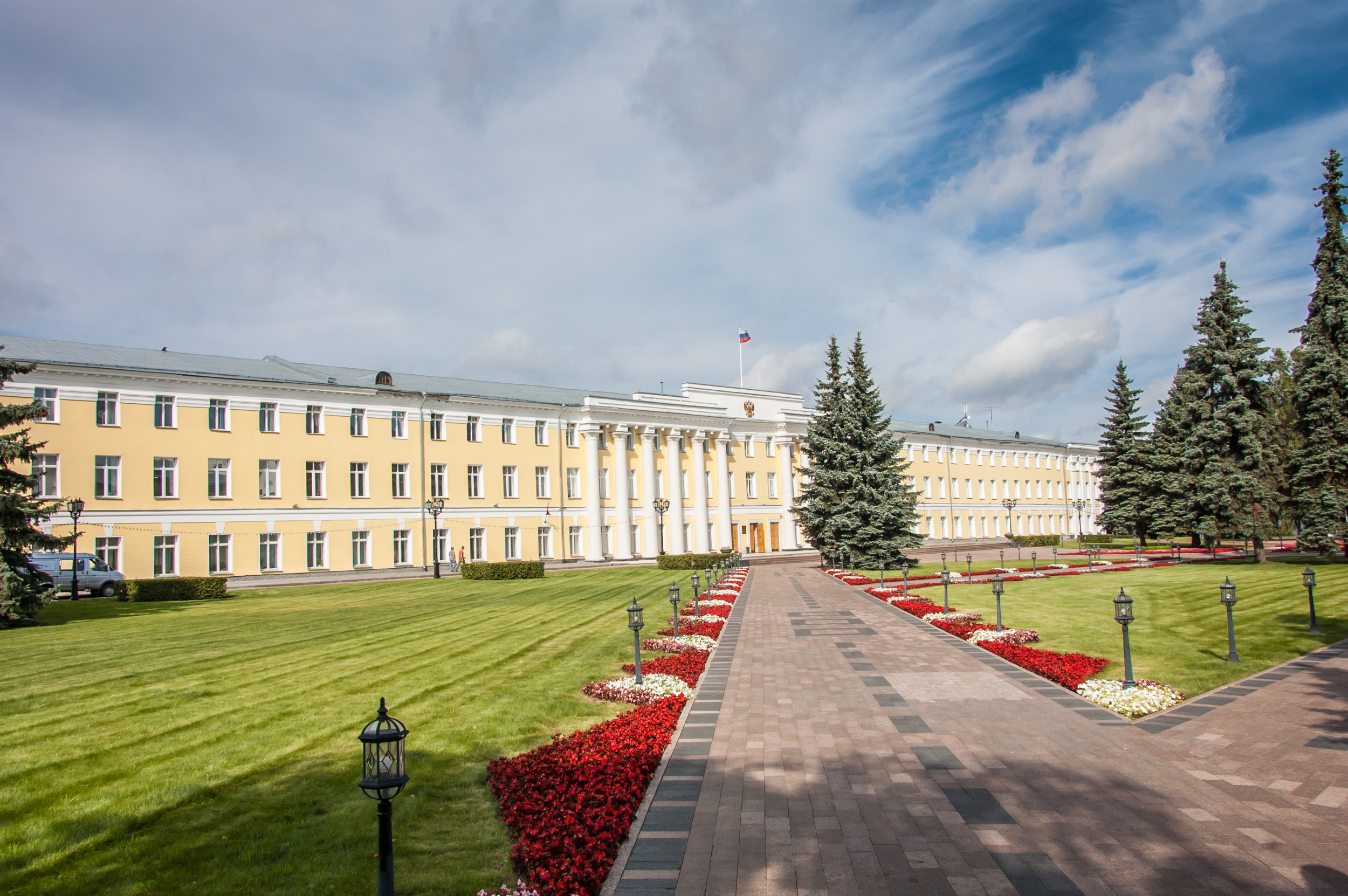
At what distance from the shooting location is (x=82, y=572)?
30109 millimetres

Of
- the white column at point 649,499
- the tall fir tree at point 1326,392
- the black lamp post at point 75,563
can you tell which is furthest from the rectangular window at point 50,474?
the tall fir tree at point 1326,392

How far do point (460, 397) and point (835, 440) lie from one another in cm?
2300

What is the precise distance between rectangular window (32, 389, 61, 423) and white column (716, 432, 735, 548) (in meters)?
39.7

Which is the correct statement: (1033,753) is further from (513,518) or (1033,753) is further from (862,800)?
(513,518)

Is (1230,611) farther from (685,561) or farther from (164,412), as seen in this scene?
(164,412)

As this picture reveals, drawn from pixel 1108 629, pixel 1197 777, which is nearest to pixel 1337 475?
pixel 1108 629

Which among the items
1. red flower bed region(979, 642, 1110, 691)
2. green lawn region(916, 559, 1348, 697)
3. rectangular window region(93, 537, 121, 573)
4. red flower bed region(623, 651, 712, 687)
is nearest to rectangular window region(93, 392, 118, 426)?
rectangular window region(93, 537, 121, 573)

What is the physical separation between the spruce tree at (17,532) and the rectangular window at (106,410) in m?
15.7

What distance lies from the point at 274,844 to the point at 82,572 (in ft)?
107

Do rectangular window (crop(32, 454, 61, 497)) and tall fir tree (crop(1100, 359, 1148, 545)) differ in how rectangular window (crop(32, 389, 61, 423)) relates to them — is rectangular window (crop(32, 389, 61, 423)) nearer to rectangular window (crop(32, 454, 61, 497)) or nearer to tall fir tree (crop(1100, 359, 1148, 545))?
rectangular window (crop(32, 454, 61, 497))

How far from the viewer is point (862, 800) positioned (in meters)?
6.12

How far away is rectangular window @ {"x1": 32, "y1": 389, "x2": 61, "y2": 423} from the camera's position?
3334 cm

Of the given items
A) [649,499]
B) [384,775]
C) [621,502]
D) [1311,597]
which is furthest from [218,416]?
[1311,597]

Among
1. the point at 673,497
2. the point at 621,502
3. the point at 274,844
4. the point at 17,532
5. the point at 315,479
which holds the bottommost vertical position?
the point at 274,844
